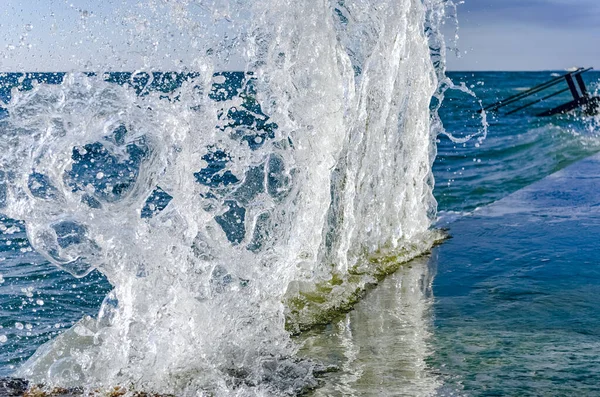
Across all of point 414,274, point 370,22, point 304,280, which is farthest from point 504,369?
point 370,22

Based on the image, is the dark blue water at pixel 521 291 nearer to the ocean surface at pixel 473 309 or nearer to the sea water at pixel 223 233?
the ocean surface at pixel 473 309

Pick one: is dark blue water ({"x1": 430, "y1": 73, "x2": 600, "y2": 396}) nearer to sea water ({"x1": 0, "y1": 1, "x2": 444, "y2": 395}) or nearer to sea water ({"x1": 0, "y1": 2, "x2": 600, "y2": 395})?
sea water ({"x1": 0, "y1": 2, "x2": 600, "y2": 395})

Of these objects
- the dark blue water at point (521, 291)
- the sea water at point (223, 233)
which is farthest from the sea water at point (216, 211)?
the dark blue water at point (521, 291)

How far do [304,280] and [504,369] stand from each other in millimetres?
1761

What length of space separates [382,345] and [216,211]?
133cm

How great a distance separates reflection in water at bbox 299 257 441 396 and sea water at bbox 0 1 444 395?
5.9 inches

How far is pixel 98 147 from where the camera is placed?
18.6 meters

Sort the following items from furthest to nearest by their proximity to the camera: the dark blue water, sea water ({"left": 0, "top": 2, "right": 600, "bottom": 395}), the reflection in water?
sea water ({"left": 0, "top": 2, "right": 600, "bottom": 395})
the dark blue water
the reflection in water

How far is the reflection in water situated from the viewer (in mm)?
3605

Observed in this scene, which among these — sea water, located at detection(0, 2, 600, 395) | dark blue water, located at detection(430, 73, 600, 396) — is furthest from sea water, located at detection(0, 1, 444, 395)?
dark blue water, located at detection(430, 73, 600, 396)

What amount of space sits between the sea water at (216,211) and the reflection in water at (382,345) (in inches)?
5.9

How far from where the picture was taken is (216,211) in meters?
4.75

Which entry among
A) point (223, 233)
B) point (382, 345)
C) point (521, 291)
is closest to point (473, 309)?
point (521, 291)

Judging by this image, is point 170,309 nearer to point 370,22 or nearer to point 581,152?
point 370,22
